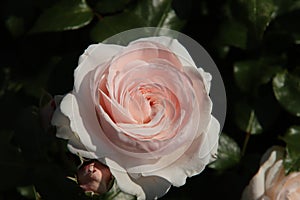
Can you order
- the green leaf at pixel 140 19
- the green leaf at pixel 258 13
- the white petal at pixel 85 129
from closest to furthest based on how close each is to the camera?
1. the white petal at pixel 85 129
2. the green leaf at pixel 258 13
3. the green leaf at pixel 140 19

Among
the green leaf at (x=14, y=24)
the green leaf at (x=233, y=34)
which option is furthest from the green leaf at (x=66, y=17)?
the green leaf at (x=233, y=34)

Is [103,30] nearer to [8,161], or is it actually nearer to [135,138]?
[8,161]

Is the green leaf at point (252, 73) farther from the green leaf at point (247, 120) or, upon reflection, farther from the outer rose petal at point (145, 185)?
the outer rose petal at point (145, 185)

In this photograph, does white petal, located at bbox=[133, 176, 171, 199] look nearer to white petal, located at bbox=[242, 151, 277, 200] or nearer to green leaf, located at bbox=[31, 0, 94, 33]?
white petal, located at bbox=[242, 151, 277, 200]

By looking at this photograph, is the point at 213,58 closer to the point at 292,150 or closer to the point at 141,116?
the point at 292,150

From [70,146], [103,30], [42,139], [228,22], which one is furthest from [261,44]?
[70,146]

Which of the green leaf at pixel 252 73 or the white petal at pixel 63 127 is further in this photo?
the green leaf at pixel 252 73

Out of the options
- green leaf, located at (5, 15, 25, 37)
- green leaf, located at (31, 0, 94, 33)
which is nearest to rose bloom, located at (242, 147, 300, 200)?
green leaf, located at (31, 0, 94, 33)
